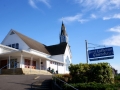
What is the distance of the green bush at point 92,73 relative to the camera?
14459 mm

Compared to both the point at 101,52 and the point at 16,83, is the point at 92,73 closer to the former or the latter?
the point at 101,52

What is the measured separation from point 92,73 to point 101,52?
18.1ft

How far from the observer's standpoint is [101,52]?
19750mm

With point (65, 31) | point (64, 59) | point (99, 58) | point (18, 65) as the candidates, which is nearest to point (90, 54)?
point (99, 58)

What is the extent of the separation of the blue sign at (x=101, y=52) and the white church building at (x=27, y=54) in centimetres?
1184

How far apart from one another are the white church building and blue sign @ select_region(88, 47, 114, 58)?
1184 centimetres

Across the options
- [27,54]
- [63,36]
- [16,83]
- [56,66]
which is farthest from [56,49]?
[16,83]

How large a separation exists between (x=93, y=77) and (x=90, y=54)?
20.1ft

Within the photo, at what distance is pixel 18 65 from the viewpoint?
106 feet

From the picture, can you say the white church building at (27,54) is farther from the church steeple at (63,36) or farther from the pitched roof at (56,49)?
the church steeple at (63,36)

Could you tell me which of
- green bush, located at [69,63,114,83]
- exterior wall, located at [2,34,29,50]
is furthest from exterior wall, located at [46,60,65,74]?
green bush, located at [69,63,114,83]

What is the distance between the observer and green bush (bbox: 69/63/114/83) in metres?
14.5

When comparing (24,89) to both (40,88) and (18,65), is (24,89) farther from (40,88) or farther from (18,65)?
Answer: (18,65)

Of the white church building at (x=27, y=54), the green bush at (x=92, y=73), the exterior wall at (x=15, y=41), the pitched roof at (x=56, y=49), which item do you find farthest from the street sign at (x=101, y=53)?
the pitched roof at (x=56, y=49)
